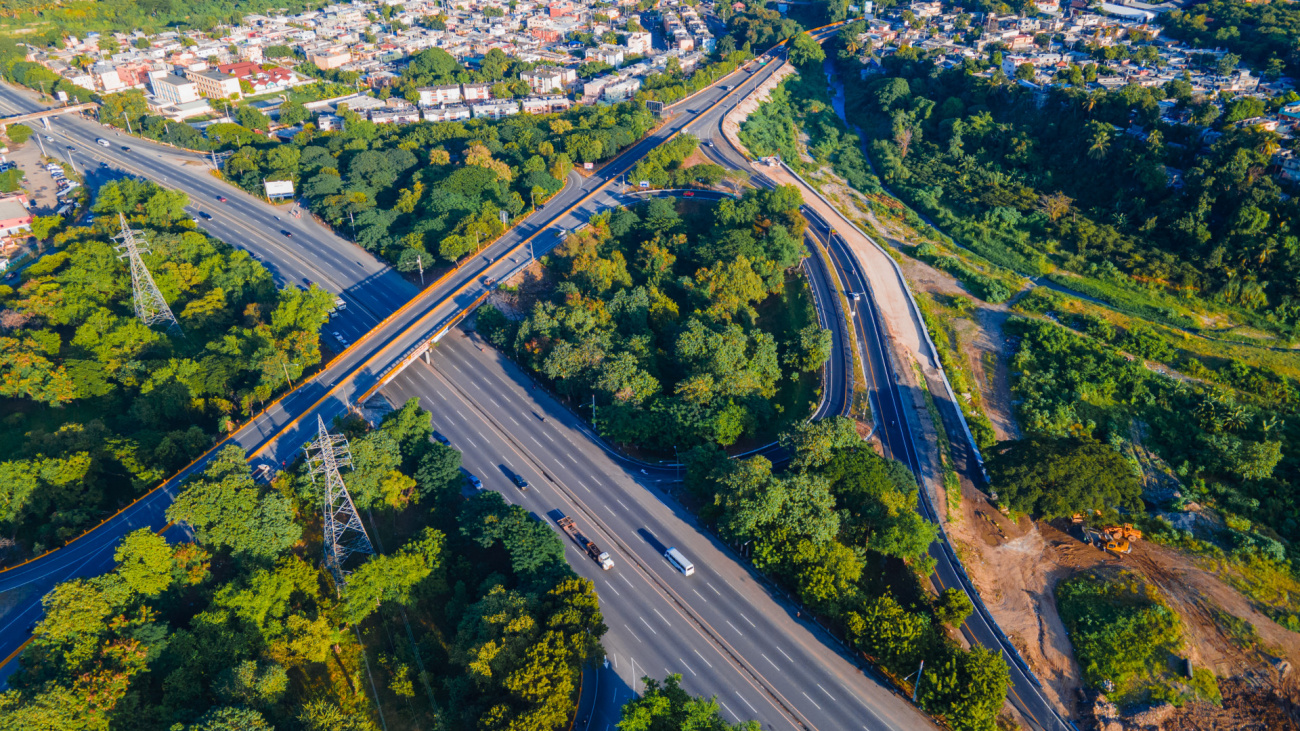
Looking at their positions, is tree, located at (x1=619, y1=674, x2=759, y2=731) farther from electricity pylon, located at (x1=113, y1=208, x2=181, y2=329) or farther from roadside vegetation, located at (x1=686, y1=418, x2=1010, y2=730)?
electricity pylon, located at (x1=113, y1=208, x2=181, y2=329)

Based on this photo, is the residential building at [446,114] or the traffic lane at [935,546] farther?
the residential building at [446,114]

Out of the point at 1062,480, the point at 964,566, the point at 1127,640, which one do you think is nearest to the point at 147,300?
the point at 964,566

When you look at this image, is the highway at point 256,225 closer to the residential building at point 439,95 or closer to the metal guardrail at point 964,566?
the residential building at point 439,95

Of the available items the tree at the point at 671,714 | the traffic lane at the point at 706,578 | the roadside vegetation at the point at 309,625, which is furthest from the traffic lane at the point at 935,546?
the roadside vegetation at the point at 309,625

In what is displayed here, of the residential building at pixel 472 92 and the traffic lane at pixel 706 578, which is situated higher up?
the residential building at pixel 472 92

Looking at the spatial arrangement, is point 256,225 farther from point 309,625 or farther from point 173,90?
point 173,90

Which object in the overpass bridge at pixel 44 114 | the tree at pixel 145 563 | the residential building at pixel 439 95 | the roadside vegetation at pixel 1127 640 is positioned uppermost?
the residential building at pixel 439 95

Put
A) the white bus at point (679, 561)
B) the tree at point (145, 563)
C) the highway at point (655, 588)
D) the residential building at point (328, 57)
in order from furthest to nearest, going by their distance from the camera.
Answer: the residential building at point (328, 57) < the white bus at point (679, 561) < the tree at point (145, 563) < the highway at point (655, 588)
